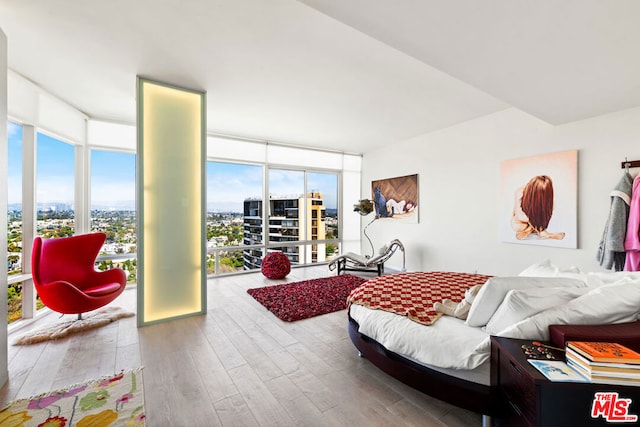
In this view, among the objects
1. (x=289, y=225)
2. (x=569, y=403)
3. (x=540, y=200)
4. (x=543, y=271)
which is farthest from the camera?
(x=289, y=225)

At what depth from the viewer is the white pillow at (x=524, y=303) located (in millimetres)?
1579

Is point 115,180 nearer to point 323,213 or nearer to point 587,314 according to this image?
point 323,213

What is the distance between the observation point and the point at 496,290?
1735 mm

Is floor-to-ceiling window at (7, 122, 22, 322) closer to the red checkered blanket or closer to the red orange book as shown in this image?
the red checkered blanket

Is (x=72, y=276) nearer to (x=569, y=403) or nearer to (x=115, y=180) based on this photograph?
(x=115, y=180)

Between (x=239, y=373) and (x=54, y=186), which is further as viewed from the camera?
(x=54, y=186)

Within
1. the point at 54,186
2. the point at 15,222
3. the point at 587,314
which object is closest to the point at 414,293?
the point at 587,314

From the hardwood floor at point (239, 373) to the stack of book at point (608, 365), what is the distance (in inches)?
34.1

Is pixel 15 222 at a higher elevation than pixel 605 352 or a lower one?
higher

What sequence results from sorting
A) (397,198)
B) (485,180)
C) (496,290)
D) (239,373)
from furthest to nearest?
(397,198)
(485,180)
(239,373)
(496,290)

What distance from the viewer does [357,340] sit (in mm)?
2355

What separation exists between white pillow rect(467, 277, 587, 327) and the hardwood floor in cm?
64

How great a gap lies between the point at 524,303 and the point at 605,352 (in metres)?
0.44

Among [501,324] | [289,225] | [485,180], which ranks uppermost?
[485,180]
